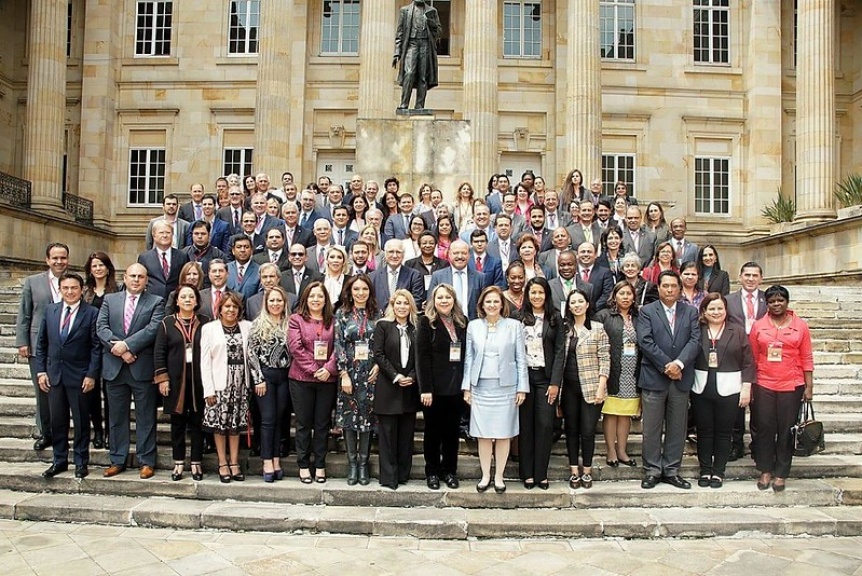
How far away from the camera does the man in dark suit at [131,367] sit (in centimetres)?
749

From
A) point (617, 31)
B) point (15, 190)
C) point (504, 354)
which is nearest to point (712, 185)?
point (617, 31)

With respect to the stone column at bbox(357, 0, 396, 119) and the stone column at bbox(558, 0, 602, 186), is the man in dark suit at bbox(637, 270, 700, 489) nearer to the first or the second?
the stone column at bbox(558, 0, 602, 186)

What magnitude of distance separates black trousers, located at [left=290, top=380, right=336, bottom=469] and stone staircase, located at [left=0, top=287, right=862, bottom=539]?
298 millimetres

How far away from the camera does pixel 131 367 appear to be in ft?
24.6

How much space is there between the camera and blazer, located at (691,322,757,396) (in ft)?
24.5

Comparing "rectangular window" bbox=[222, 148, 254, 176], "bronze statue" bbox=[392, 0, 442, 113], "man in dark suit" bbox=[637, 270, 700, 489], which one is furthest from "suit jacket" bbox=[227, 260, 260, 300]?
"rectangular window" bbox=[222, 148, 254, 176]

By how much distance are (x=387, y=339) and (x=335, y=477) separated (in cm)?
156

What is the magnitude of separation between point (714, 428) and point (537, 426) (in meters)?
1.81

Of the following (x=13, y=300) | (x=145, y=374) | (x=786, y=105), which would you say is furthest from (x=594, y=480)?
(x=786, y=105)

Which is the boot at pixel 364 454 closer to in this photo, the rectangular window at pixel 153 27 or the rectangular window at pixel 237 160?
the rectangular window at pixel 237 160

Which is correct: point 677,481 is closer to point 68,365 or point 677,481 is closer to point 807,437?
point 807,437

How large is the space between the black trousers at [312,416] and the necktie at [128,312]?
176 centimetres

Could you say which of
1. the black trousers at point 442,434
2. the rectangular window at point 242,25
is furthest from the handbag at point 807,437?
the rectangular window at point 242,25

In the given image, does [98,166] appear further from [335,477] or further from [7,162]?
[335,477]
